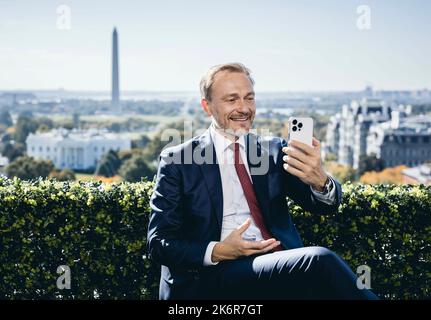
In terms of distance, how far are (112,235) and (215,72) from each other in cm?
157

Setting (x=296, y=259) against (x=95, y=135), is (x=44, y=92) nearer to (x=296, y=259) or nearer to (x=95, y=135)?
(x=95, y=135)

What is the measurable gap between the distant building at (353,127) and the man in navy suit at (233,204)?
3307 inches

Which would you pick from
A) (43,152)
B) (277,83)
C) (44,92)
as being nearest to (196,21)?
(277,83)

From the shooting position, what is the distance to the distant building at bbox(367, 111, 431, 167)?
7844 centimetres

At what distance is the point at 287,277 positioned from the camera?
243 centimetres

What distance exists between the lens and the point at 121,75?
307 feet

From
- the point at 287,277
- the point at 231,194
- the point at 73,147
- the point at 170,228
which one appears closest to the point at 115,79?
the point at 73,147

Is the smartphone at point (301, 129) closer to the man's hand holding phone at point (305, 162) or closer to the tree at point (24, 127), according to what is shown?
the man's hand holding phone at point (305, 162)

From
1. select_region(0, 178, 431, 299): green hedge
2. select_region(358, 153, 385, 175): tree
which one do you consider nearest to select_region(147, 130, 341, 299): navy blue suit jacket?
select_region(0, 178, 431, 299): green hedge

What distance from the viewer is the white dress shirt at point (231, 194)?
9.47ft

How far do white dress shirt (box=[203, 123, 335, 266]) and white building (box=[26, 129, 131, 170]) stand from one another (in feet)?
263

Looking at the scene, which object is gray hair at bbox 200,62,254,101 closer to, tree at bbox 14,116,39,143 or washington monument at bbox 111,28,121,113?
washington monument at bbox 111,28,121,113
